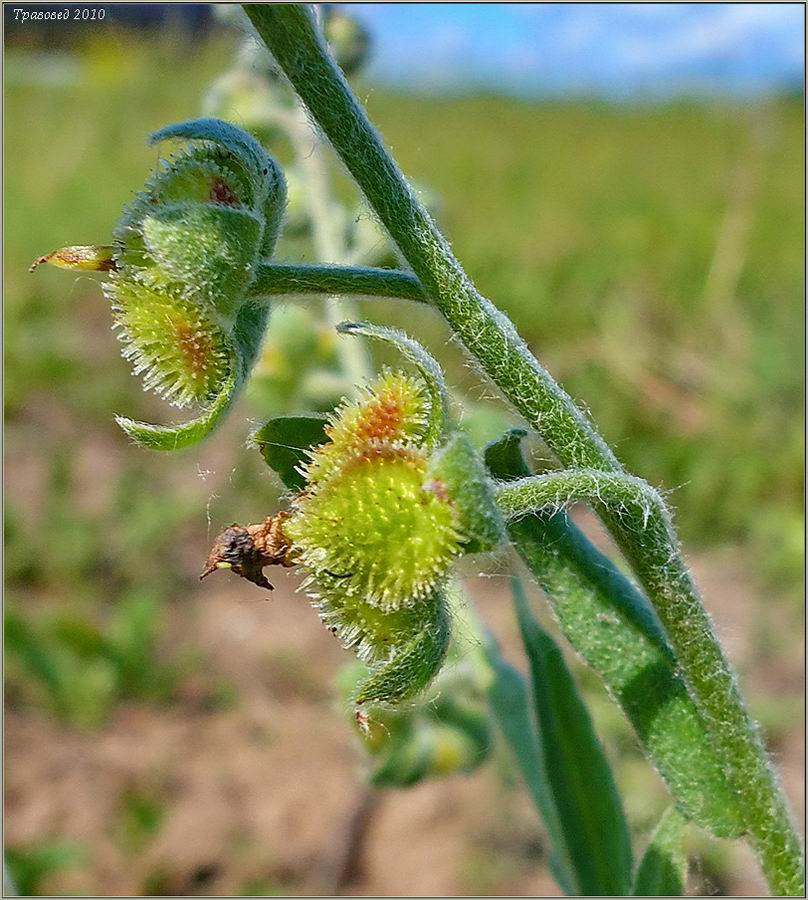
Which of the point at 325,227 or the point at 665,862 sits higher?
the point at 325,227

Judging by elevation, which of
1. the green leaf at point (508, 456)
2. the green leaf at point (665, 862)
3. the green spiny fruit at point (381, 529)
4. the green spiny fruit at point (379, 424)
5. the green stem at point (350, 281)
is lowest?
the green leaf at point (665, 862)

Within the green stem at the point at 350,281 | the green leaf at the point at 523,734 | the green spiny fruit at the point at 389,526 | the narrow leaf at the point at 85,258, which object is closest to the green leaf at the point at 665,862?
the green leaf at the point at 523,734

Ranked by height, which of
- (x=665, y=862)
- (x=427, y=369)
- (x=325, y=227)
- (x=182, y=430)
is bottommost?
(x=665, y=862)

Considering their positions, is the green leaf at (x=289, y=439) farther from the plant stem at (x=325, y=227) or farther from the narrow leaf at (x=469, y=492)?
the plant stem at (x=325, y=227)

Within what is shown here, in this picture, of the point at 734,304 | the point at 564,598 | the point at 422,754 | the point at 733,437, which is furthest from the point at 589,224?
the point at 564,598

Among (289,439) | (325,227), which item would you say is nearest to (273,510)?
(325,227)

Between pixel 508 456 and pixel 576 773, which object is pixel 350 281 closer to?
pixel 508 456

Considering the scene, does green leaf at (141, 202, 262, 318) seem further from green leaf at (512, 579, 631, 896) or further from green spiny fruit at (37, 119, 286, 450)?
green leaf at (512, 579, 631, 896)
